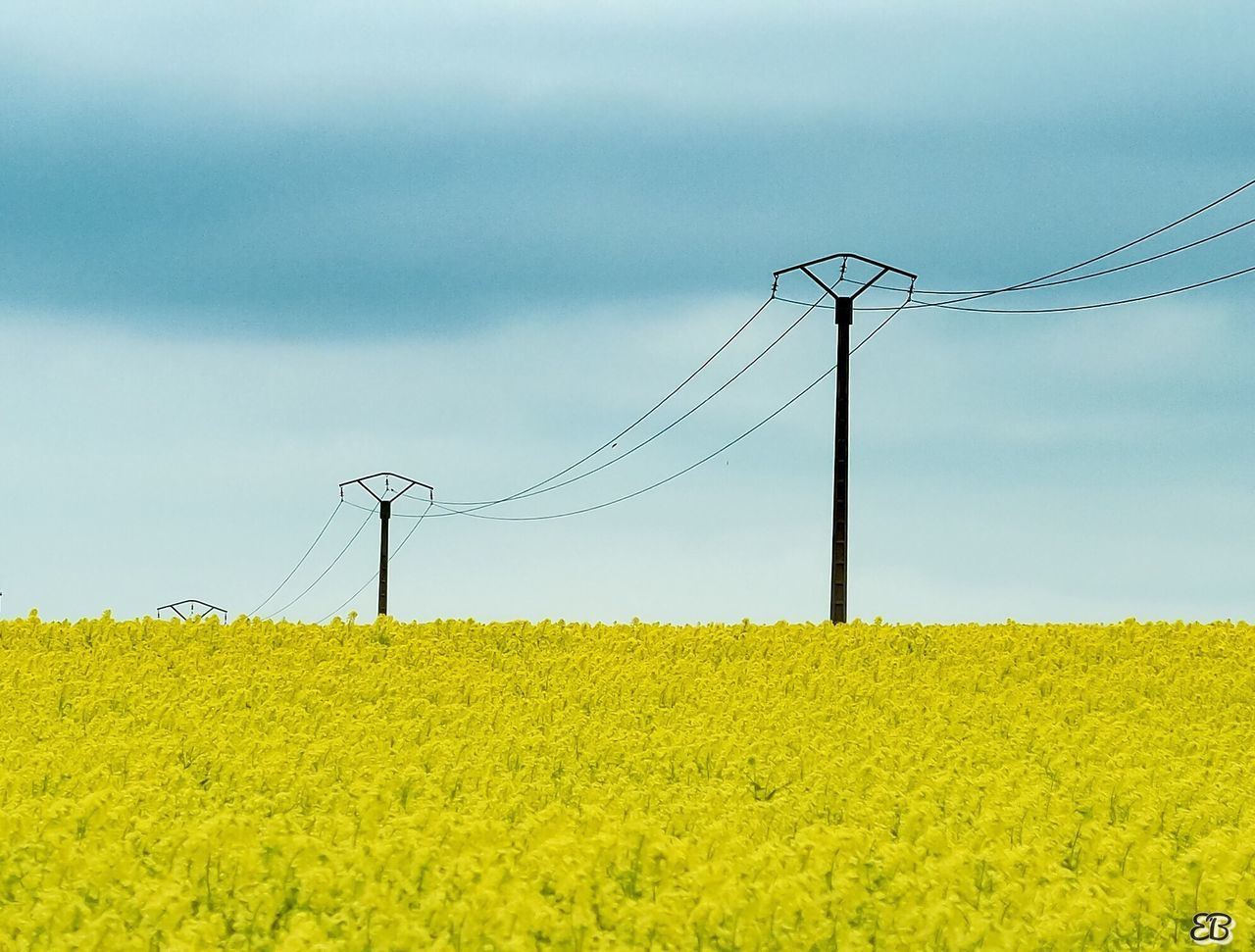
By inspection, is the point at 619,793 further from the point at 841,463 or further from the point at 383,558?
the point at 383,558

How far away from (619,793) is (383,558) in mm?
37146

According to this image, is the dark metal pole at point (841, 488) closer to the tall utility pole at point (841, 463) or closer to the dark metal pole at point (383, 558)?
the tall utility pole at point (841, 463)

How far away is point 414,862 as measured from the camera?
790 cm

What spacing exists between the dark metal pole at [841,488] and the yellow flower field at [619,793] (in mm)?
2584

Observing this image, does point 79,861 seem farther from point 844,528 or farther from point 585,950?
point 844,528

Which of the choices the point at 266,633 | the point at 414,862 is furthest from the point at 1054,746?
the point at 266,633

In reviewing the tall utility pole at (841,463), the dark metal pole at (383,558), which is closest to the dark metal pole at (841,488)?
the tall utility pole at (841,463)

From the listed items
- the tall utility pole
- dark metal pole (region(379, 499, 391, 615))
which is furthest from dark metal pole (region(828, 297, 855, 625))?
dark metal pole (region(379, 499, 391, 615))

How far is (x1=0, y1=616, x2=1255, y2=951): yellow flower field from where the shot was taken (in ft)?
23.9

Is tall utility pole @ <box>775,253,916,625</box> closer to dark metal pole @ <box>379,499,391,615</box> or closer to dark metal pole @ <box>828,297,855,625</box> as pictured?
dark metal pole @ <box>828,297,855,625</box>

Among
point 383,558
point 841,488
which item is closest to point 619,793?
point 841,488

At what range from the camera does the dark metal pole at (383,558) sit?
152 feet

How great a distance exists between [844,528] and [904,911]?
1633 centimetres

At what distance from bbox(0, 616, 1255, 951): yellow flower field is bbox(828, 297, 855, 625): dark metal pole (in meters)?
2.58
